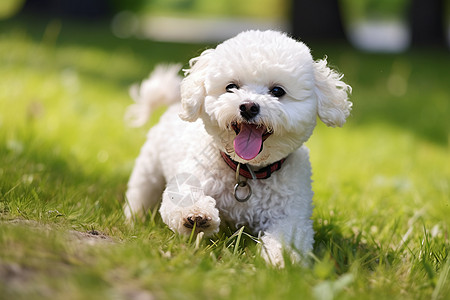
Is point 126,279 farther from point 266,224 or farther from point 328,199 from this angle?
point 328,199

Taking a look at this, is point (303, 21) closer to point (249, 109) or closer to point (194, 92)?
point (194, 92)

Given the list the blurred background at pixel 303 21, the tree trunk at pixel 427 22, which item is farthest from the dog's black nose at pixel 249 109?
the tree trunk at pixel 427 22

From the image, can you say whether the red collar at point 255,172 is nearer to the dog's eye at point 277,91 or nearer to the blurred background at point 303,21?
the dog's eye at point 277,91

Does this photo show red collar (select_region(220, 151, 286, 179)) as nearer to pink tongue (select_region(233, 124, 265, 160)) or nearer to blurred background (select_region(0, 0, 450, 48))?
pink tongue (select_region(233, 124, 265, 160))

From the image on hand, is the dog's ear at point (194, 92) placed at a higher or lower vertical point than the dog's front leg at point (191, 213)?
higher

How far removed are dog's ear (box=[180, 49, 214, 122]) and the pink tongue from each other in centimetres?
32

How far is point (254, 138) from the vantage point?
2820 millimetres

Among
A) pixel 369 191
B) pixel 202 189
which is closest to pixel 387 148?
pixel 369 191

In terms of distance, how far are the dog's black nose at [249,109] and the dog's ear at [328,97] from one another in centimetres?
43

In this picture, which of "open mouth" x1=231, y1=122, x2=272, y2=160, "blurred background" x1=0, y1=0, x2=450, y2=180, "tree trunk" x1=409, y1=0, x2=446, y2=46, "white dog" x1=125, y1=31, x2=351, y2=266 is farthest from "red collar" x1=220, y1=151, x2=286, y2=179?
"tree trunk" x1=409, y1=0, x2=446, y2=46

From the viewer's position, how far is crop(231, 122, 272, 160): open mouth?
2.79 meters

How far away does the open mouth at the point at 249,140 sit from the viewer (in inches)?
110

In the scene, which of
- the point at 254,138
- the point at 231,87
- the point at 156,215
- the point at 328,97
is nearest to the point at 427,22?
the point at 328,97

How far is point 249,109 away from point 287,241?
0.70m
